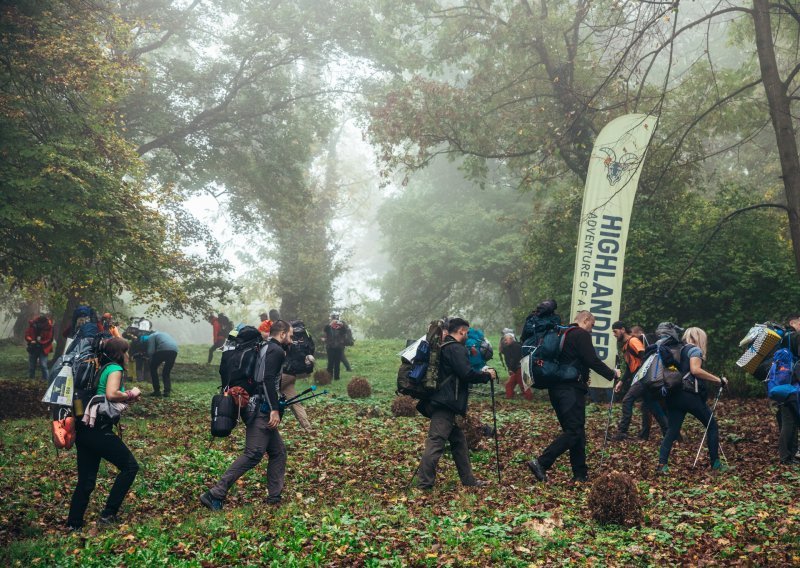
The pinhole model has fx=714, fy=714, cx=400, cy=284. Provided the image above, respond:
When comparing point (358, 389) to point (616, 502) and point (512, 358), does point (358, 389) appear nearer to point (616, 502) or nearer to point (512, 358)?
point (512, 358)

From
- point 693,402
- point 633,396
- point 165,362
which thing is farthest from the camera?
point 165,362

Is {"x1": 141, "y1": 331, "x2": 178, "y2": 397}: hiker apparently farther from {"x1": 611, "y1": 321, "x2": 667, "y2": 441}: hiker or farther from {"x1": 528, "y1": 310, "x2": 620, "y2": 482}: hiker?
{"x1": 528, "y1": 310, "x2": 620, "y2": 482}: hiker

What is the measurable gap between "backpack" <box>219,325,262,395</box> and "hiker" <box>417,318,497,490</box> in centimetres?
209

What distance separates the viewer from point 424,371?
842 centimetres

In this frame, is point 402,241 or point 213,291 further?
point 402,241

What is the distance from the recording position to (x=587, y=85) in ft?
68.6

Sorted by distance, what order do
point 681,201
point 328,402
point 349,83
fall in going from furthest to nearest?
1. point 349,83
2. point 681,201
3. point 328,402

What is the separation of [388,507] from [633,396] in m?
5.67

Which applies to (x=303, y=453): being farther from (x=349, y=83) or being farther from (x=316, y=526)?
(x=349, y=83)

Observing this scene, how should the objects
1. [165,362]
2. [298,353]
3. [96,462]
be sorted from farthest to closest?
[165,362] → [298,353] → [96,462]

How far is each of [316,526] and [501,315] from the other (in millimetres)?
35659

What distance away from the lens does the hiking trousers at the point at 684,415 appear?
9.60 metres

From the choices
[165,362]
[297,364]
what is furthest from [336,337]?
[297,364]

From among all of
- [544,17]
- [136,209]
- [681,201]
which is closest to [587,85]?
[544,17]
